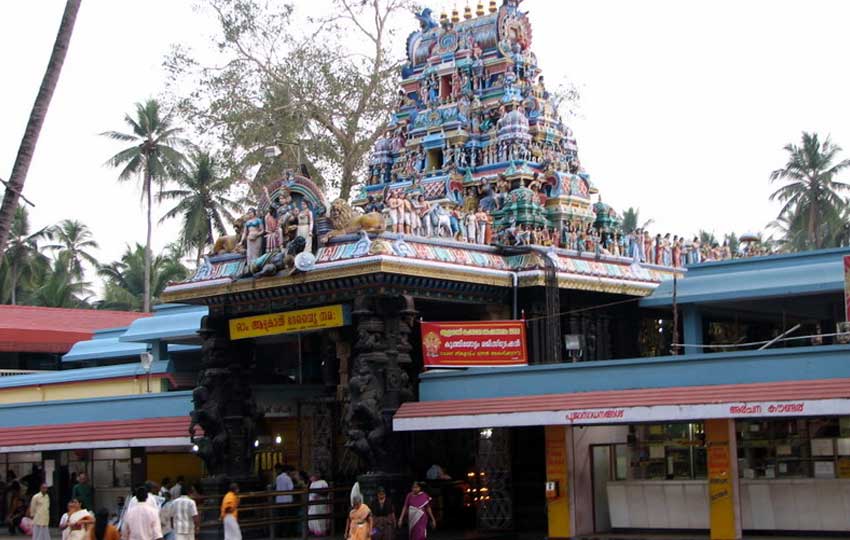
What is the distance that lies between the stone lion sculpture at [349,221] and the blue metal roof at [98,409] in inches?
247

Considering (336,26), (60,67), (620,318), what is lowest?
(620,318)

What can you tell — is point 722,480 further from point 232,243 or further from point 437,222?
point 232,243

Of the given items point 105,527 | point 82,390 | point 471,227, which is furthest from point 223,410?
point 82,390

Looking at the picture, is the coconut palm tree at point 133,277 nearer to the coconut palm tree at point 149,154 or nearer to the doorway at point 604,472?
the coconut palm tree at point 149,154

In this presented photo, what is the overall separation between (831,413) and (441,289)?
8501 millimetres

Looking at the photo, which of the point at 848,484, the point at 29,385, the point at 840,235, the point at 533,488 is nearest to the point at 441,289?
the point at 533,488

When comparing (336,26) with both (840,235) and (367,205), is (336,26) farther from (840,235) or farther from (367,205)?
(840,235)

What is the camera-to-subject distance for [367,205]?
32.5 meters

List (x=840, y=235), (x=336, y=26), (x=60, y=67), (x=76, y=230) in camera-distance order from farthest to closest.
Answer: (x=76, y=230) < (x=840, y=235) < (x=336, y=26) < (x=60, y=67)

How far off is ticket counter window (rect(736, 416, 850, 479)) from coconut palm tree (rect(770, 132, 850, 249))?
4248 cm

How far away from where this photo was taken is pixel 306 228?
27156mm

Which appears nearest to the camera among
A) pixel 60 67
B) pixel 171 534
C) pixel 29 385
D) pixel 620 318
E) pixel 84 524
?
pixel 60 67

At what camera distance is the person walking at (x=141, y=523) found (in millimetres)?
19609

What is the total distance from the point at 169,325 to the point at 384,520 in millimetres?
15121
